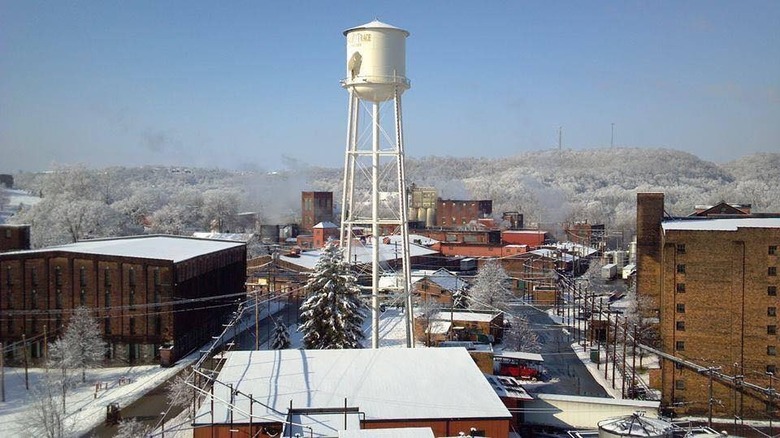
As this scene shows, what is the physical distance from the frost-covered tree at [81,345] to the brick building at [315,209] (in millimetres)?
53543

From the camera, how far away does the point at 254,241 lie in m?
65.0

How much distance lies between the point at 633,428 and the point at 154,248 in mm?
24717

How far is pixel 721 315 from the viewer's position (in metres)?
25.9

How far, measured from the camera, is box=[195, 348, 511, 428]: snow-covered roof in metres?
18.2

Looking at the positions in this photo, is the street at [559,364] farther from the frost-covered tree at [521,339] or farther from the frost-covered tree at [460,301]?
the frost-covered tree at [460,301]

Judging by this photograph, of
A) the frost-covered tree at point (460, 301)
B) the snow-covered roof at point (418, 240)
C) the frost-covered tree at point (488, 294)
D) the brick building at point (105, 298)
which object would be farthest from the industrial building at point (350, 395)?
the snow-covered roof at point (418, 240)

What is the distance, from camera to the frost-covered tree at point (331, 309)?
91.2 ft

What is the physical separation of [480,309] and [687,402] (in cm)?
1534

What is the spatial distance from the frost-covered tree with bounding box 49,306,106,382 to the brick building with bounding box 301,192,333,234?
5354 cm

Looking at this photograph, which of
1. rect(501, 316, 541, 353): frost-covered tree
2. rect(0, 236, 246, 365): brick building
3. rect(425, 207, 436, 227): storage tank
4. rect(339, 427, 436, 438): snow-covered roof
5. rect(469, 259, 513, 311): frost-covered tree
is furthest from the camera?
rect(425, 207, 436, 227): storage tank

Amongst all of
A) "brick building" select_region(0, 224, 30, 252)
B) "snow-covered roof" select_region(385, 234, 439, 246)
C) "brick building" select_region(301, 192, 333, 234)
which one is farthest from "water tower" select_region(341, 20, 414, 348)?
"brick building" select_region(301, 192, 333, 234)

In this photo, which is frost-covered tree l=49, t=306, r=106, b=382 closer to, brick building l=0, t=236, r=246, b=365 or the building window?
brick building l=0, t=236, r=246, b=365

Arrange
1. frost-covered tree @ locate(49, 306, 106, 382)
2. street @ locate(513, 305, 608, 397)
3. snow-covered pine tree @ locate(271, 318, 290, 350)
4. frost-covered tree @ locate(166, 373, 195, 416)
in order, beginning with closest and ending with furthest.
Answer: frost-covered tree @ locate(166, 373, 195, 416) → frost-covered tree @ locate(49, 306, 106, 382) → street @ locate(513, 305, 608, 397) → snow-covered pine tree @ locate(271, 318, 290, 350)

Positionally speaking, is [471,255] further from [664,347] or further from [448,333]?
[664,347]
